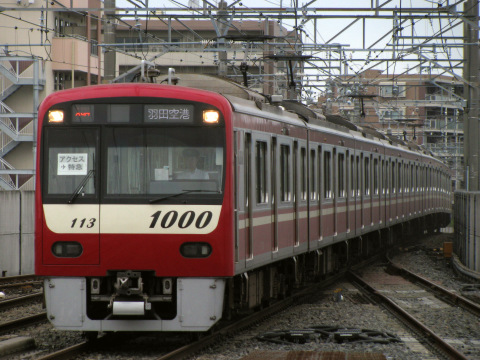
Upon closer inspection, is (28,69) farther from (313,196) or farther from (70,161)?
(70,161)

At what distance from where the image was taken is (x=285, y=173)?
39.4ft

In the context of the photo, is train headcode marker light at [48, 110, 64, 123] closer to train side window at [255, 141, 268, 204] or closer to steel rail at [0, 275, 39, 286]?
train side window at [255, 141, 268, 204]

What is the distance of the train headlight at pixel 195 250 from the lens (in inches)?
356

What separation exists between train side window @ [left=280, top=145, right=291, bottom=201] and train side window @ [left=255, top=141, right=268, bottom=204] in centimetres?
90

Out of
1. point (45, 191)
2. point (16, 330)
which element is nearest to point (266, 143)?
point (45, 191)

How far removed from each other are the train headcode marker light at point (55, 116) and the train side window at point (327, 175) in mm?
6353

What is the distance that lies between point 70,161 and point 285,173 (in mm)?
3604

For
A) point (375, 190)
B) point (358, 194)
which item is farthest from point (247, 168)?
point (375, 190)

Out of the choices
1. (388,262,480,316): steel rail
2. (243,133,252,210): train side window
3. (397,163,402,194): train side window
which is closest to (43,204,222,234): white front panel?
(243,133,252,210): train side window

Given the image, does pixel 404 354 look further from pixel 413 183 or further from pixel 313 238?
pixel 413 183

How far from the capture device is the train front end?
355 inches

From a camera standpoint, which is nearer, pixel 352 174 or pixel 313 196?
pixel 313 196

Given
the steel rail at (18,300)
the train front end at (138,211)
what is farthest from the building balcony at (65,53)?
the train front end at (138,211)

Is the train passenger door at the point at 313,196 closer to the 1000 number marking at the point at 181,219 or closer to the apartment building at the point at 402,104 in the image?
the 1000 number marking at the point at 181,219
